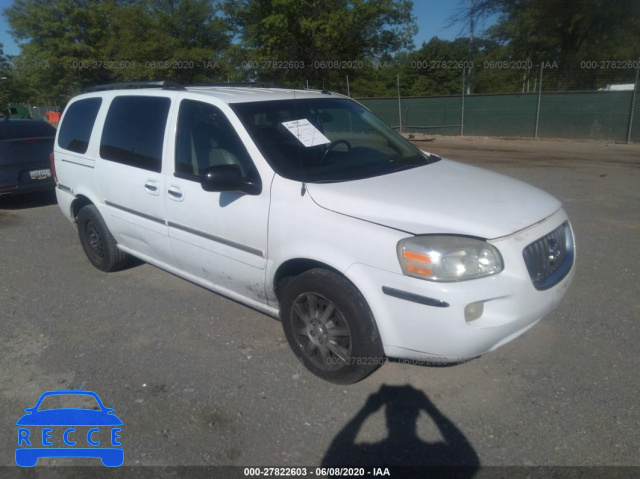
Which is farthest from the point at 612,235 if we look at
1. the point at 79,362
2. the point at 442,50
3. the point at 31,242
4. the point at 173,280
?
the point at 442,50

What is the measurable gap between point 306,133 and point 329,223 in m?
1.00

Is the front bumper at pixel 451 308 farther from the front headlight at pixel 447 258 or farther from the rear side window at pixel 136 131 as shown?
the rear side window at pixel 136 131

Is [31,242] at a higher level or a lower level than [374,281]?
lower

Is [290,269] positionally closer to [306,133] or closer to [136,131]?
[306,133]

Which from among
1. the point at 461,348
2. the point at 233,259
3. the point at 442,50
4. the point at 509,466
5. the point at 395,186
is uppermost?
the point at 442,50

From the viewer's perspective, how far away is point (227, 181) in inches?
136

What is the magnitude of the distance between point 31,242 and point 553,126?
1733 centimetres

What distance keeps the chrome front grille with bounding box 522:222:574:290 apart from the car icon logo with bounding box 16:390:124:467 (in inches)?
100

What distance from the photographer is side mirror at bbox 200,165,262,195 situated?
3.41 m

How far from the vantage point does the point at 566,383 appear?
10.9 feet

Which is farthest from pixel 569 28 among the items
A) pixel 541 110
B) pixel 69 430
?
pixel 69 430

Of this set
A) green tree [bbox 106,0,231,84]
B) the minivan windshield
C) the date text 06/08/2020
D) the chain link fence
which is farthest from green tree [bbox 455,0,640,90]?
the date text 06/08/2020

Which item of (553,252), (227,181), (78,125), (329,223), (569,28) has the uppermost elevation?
(569,28)

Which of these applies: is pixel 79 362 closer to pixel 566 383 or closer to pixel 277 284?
pixel 277 284
